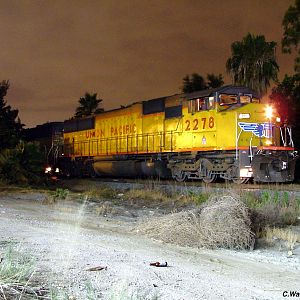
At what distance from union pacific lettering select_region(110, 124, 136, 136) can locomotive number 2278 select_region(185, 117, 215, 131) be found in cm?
454

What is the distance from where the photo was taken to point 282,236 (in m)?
9.21

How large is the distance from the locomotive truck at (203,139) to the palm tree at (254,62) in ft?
52.6

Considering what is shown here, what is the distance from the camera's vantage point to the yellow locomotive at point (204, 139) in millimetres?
18656

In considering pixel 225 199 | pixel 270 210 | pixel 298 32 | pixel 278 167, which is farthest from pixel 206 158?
pixel 298 32

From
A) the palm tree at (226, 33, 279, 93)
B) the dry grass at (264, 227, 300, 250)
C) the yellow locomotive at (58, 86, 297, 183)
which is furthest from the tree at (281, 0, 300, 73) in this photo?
the dry grass at (264, 227, 300, 250)

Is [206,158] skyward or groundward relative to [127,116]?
groundward

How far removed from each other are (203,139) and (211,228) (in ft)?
38.8

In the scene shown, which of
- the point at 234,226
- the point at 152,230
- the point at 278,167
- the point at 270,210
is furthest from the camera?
the point at 278,167

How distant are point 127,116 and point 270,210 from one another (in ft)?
49.0

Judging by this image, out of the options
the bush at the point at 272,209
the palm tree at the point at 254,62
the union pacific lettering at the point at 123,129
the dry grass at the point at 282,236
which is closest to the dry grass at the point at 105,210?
the bush at the point at 272,209

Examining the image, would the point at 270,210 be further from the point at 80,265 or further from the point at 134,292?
the point at 134,292

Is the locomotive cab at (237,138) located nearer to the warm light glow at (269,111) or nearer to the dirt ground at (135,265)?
the warm light glow at (269,111)

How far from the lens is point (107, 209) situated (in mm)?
13125

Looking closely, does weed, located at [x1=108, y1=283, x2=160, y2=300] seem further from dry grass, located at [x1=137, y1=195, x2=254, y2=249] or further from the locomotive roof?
the locomotive roof
